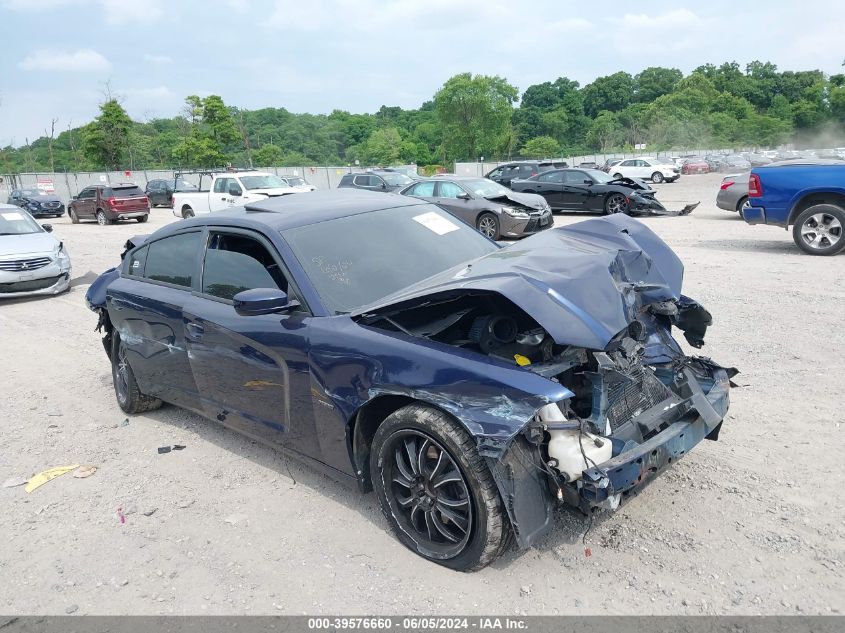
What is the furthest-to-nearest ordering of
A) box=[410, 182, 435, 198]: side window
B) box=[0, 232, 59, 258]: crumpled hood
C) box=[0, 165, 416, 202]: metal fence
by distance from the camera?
1. box=[0, 165, 416, 202]: metal fence
2. box=[410, 182, 435, 198]: side window
3. box=[0, 232, 59, 258]: crumpled hood

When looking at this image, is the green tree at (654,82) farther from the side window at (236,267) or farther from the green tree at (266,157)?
the side window at (236,267)

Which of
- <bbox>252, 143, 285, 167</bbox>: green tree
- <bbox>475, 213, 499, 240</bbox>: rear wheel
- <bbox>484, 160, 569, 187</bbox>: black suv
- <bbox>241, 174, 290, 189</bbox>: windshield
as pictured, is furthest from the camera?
<bbox>252, 143, 285, 167</bbox>: green tree

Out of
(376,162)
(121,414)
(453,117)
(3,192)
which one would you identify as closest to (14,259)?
(121,414)

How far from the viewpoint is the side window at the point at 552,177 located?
20078 millimetres

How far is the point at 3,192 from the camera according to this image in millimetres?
37906

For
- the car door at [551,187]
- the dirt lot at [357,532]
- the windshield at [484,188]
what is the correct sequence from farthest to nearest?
the car door at [551,187]
the windshield at [484,188]
the dirt lot at [357,532]

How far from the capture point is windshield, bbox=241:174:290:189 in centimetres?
2058

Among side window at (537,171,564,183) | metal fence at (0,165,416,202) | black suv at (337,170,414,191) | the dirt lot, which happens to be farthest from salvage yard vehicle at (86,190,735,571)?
metal fence at (0,165,416,202)

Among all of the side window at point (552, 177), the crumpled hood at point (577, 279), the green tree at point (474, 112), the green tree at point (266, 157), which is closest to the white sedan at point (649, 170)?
the side window at point (552, 177)

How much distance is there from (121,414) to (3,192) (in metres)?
40.2

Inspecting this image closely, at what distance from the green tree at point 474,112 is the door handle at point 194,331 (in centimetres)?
8486

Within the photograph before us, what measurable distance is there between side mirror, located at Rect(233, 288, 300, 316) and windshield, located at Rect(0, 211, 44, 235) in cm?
1044

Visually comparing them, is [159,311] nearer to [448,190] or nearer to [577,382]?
[577,382]

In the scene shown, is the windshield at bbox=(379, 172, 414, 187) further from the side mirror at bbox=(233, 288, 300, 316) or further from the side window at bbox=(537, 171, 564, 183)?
the side mirror at bbox=(233, 288, 300, 316)
